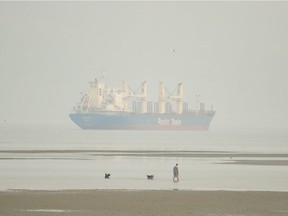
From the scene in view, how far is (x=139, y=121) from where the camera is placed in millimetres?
175625

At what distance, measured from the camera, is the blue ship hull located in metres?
169
